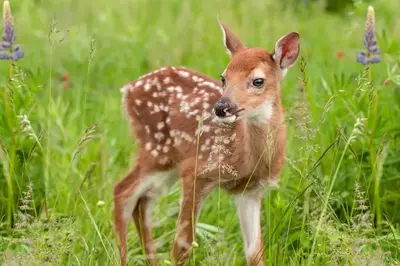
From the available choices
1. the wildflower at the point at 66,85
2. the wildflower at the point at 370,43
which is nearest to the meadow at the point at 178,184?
the wildflower at the point at 66,85

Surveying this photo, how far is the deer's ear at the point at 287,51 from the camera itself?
497 centimetres

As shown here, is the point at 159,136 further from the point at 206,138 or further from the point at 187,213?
the point at 187,213

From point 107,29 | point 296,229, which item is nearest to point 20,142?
point 296,229

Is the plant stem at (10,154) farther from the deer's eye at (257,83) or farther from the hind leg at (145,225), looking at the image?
the deer's eye at (257,83)

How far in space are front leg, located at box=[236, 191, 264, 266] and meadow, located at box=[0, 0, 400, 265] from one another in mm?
87

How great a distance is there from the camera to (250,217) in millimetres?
5188

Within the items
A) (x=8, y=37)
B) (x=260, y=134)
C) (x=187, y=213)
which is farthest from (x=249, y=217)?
(x=8, y=37)

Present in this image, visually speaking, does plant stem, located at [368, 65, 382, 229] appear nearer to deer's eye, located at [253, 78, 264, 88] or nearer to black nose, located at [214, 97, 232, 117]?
deer's eye, located at [253, 78, 264, 88]

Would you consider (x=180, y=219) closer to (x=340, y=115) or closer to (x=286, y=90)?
(x=340, y=115)

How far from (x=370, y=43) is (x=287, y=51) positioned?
46 centimetres

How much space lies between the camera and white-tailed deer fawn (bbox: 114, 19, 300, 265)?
15.9ft

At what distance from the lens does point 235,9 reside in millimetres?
10758

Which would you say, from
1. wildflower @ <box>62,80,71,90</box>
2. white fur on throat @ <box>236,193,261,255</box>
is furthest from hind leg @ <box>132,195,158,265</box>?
wildflower @ <box>62,80,71,90</box>

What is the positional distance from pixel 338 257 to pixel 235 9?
6.74 meters
